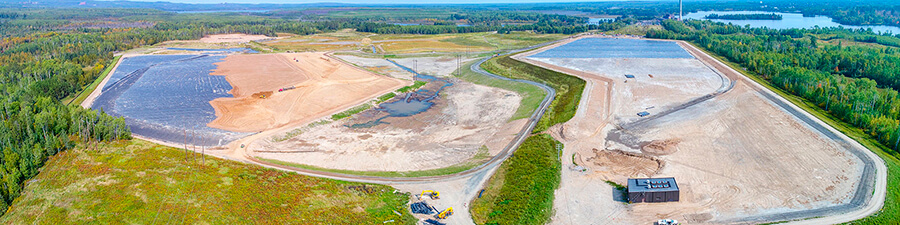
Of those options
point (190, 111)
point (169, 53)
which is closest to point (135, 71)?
point (169, 53)

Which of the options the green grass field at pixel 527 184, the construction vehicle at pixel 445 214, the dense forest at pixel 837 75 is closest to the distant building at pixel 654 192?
the green grass field at pixel 527 184

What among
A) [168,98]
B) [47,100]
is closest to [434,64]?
[168,98]

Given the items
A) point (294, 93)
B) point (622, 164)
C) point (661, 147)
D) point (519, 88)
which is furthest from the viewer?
point (519, 88)

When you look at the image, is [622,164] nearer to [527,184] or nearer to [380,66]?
[527,184]

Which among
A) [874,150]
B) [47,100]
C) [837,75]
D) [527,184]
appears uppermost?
[47,100]

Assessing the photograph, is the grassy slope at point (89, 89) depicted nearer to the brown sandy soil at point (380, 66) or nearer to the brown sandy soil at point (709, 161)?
the brown sandy soil at point (380, 66)
